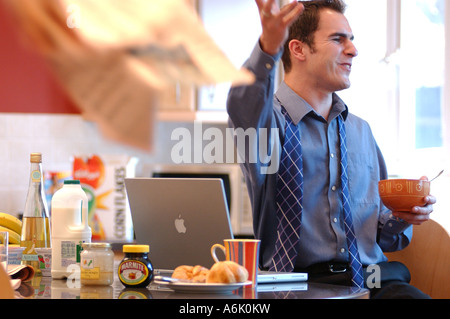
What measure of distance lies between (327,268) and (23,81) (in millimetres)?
1431

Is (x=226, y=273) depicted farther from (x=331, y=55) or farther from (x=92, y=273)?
(x=331, y=55)

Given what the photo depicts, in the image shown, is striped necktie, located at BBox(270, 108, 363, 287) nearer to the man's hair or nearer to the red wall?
the man's hair

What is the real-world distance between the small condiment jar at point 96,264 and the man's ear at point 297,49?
3.65 feet

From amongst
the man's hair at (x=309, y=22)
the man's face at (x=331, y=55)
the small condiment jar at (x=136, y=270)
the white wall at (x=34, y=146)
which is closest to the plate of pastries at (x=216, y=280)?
the small condiment jar at (x=136, y=270)

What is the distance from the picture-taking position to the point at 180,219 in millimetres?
1529

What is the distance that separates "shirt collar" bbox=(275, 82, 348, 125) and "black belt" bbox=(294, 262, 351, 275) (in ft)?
1.48

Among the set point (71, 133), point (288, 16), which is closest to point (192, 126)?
point (71, 133)

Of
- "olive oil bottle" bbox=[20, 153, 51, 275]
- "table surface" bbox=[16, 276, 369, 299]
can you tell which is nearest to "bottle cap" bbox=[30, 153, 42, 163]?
"olive oil bottle" bbox=[20, 153, 51, 275]

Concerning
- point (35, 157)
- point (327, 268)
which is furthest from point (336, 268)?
point (35, 157)

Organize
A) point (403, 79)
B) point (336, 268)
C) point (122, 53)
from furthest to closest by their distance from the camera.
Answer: point (403, 79)
point (336, 268)
point (122, 53)

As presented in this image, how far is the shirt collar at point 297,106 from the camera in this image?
199 cm

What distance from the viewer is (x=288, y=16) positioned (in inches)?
49.7

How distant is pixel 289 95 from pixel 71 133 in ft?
7.15
